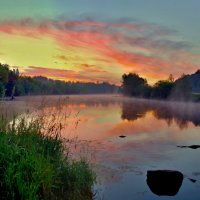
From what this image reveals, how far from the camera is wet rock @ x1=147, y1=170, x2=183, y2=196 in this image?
12.2m

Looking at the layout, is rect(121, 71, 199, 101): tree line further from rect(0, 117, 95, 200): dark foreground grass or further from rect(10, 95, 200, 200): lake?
rect(0, 117, 95, 200): dark foreground grass

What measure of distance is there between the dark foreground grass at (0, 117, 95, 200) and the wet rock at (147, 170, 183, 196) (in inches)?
124

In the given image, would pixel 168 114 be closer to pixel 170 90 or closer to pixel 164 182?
pixel 164 182

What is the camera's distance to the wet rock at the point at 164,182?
39.9 feet

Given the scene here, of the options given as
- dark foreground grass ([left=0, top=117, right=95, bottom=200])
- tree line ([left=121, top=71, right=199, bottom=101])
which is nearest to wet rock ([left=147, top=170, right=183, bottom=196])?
dark foreground grass ([left=0, top=117, right=95, bottom=200])

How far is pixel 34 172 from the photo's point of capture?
7.39m

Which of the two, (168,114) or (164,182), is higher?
(168,114)

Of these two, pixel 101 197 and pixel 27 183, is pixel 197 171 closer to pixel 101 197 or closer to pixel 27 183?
pixel 101 197

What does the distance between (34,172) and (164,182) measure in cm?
719

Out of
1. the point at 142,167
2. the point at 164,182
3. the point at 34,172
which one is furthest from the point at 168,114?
the point at 34,172

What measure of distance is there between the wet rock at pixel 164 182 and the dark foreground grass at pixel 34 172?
3.14 m

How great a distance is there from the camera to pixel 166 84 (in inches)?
4963

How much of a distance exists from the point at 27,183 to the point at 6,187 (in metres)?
0.47

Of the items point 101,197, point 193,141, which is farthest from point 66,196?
point 193,141
